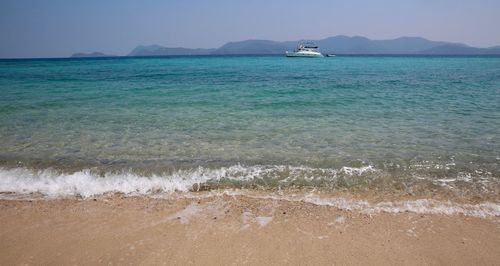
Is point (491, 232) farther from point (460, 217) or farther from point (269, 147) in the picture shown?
point (269, 147)

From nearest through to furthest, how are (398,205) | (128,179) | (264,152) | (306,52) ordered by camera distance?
1. (398,205)
2. (128,179)
3. (264,152)
4. (306,52)

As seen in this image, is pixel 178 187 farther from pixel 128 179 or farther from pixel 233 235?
pixel 233 235

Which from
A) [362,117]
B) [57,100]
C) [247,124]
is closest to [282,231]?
[247,124]

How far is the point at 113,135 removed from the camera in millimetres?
11195

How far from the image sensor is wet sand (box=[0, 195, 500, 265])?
178 inches

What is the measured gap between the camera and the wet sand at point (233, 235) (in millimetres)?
4520

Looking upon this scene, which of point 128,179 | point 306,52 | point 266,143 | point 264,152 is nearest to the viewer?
point 128,179

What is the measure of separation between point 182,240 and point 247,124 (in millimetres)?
8094

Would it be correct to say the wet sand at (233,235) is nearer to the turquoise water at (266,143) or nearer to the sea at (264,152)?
the sea at (264,152)

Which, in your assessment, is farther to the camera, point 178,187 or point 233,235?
point 178,187

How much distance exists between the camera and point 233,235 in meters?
5.08

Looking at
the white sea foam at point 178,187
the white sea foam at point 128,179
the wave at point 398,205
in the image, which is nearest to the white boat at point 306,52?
the white sea foam at point 128,179

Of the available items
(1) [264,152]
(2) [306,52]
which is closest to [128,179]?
(1) [264,152]

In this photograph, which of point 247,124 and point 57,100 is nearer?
point 247,124
